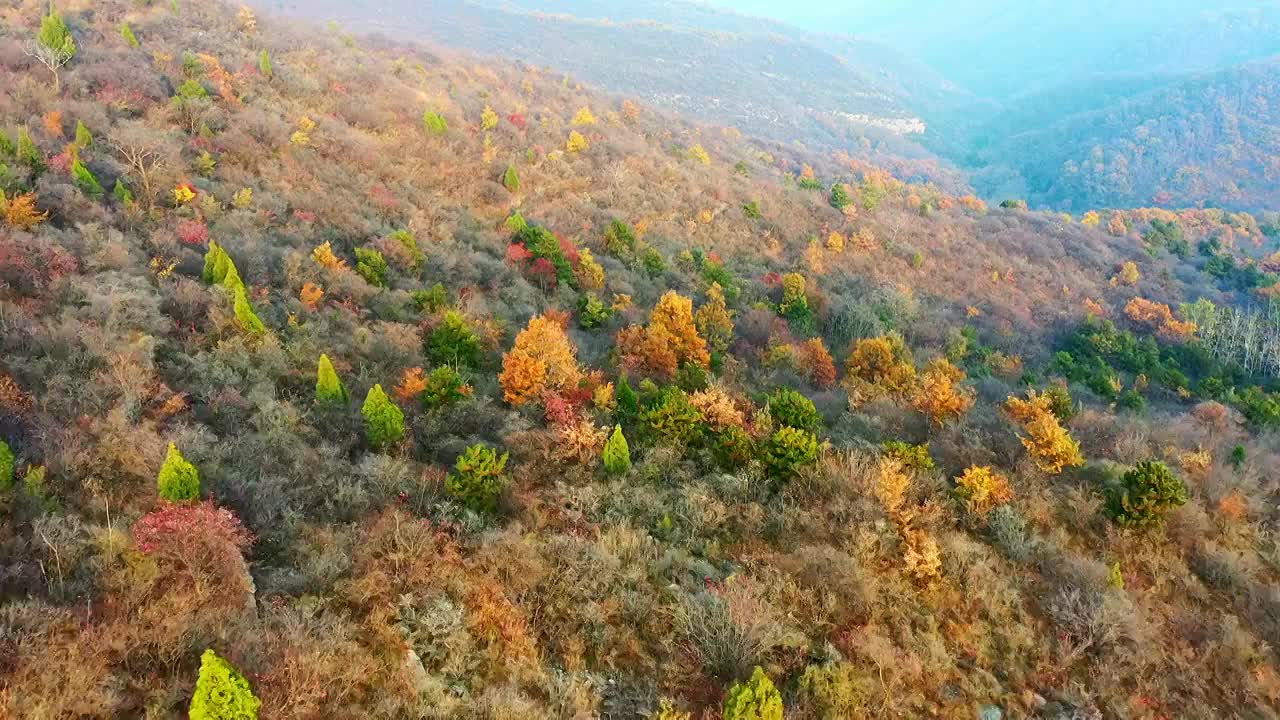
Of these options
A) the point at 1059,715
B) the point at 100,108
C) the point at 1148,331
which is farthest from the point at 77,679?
the point at 1148,331

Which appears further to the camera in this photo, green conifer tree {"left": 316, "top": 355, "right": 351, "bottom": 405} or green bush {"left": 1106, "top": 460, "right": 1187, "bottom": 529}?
green conifer tree {"left": 316, "top": 355, "right": 351, "bottom": 405}

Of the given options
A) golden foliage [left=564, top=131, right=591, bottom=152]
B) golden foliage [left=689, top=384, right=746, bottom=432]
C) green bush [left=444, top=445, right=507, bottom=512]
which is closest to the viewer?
green bush [left=444, top=445, right=507, bottom=512]

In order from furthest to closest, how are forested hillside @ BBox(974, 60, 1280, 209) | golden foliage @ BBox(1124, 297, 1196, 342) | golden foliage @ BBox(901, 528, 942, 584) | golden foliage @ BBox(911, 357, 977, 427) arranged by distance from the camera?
1. forested hillside @ BBox(974, 60, 1280, 209)
2. golden foliage @ BBox(1124, 297, 1196, 342)
3. golden foliage @ BBox(911, 357, 977, 427)
4. golden foliage @ BBox(901, 528, 942, 584)

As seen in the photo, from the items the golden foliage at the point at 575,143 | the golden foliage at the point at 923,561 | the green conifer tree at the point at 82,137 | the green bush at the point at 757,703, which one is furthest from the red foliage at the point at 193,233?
the golden foliage at the point at 575,143

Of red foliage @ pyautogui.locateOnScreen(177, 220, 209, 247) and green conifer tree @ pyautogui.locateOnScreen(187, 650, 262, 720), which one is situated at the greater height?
red foliage @ pyautogui.locateOnScreen(177, 220, 209, 247)

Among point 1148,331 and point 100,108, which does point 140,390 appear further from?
point 1148,331

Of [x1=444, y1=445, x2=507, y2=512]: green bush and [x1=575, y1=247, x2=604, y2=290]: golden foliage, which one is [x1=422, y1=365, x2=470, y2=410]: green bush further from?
[x1=575, y1=247, x2=604, y2=290]: golden foliage

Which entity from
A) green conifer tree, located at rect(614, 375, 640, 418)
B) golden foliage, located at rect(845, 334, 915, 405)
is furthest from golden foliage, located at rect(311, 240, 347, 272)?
golden foliage, located at rect(845, 334, 915, 405)

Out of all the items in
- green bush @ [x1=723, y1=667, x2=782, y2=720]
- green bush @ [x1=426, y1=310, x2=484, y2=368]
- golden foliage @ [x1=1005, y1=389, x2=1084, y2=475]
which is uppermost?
golden foliage @ [x1=1005, y1=389, x2=1084, y2=475]

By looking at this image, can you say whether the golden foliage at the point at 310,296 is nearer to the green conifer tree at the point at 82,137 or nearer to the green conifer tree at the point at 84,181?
the green conifer tree at the point at 84,181
